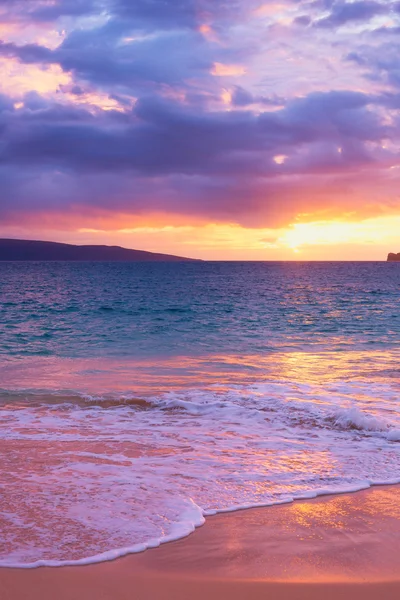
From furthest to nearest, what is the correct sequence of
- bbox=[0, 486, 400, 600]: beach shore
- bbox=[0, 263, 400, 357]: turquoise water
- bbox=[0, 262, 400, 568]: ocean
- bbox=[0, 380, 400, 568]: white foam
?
bbox=[0, 263, 400, 357]: turquoise water < bbox=[0, 262, 400, 568]: ocean < bbox=[0, 380, 400, 568]: white foam < bbox=[0, 486, 400, 600]: beach shore

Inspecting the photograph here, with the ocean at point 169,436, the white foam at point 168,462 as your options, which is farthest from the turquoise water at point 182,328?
the white foam at point 168,462

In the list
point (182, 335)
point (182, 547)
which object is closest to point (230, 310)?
point (182, 335)

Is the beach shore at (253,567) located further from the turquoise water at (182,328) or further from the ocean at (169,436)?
the turquoise water at (182,328)

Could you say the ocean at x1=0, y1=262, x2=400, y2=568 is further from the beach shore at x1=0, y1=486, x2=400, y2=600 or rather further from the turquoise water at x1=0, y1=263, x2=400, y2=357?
the turquoise water at x1=0, y1=263, x2=400, y2=357

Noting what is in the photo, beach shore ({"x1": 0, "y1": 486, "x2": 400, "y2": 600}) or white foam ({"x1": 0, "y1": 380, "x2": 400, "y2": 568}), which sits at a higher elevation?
beach shore ({"x1": 0, "y1": 486, "x2": 400, "y2": 600})

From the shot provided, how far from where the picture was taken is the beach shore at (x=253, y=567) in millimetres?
3994

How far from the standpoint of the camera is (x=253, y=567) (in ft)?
14.2

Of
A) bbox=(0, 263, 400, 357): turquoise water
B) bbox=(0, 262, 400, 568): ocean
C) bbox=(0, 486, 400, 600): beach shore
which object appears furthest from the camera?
bbox=(0, 263, 400, 357): turquoise water

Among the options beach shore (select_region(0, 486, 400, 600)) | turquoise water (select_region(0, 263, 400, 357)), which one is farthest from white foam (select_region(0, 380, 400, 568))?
turquoise water (select_region(0, 263, 400, 357))

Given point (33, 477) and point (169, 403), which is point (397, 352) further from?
point (33, 477)

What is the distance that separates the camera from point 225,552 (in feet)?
15.1

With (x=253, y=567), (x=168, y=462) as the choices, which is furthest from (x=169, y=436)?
(x=253, y=567)

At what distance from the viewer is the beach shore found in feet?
13.1

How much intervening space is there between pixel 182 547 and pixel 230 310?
3361cm
